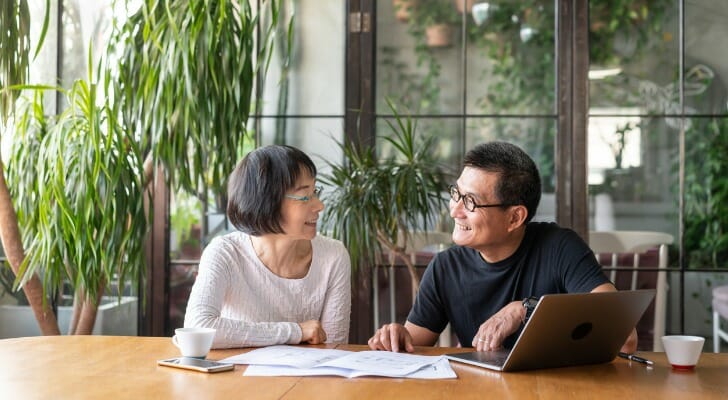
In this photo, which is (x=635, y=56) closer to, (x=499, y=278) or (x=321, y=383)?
(x=499, y=278)

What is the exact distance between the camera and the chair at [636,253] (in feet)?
13.4

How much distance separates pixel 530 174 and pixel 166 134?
1.54 m

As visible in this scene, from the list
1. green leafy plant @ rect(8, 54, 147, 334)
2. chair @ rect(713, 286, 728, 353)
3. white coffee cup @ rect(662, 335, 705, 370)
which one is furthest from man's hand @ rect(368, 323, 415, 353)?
chair @ rect(713, 286, 728, 353)

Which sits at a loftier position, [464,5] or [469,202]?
[464,5]

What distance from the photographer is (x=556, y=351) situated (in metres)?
1.87

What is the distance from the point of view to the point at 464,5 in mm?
4172

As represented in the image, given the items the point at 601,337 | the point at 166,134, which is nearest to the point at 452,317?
the point at 601,337

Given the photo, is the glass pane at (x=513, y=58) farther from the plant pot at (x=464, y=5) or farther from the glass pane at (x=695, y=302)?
the glass pane at (x=695, y=302)

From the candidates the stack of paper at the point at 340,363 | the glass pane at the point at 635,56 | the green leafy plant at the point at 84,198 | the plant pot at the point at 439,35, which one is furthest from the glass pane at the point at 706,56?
the stack of paper at the point at 340,363

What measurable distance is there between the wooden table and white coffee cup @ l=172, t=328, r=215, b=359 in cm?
6

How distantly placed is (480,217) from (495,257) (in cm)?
15

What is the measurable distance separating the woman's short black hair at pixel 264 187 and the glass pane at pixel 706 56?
2332 mm

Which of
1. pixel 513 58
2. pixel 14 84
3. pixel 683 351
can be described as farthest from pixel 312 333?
pixel 513 58

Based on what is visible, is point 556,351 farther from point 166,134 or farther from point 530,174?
point 166,134
